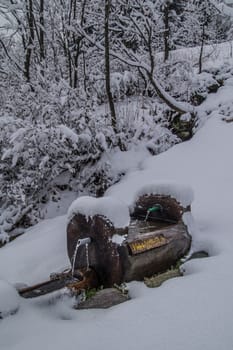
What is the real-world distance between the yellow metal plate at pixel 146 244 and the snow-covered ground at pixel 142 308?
29 cm

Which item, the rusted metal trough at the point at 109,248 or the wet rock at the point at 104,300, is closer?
the wet rock at the point at 104,300

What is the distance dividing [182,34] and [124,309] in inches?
467

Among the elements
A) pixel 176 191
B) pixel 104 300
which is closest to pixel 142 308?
pixel 104 300

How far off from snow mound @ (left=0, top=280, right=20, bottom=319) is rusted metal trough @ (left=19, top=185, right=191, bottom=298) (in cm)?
25

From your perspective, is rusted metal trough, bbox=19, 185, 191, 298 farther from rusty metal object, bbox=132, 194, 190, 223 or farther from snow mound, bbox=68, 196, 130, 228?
rusty metal object, bbox=132, 194, 190, 223

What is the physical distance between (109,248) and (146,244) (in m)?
0.34

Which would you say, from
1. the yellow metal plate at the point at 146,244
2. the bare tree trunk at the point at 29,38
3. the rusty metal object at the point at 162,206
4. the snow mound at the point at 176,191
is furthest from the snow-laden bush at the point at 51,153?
the yellow metal plate at the point at 146,244

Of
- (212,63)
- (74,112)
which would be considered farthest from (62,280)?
(212,63)

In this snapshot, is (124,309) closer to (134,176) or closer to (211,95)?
(134,176)

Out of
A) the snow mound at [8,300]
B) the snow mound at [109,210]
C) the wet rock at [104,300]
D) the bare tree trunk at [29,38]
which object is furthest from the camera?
the bare tree trunk at [29,38]

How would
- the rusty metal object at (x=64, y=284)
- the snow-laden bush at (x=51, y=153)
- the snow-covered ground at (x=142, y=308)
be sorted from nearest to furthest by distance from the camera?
the snow-covered ground at (x=142, y=308) → the rusty metal object at (x=64, y=284) → the snow-laden bush at (x=51, y=153)

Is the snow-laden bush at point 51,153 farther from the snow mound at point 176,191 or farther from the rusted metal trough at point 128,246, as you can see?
the rusted metal trough at point 128,246

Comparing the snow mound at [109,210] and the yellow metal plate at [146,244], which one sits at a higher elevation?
A: the snow mound at [109,210]

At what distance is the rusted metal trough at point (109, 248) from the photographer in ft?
9.46
